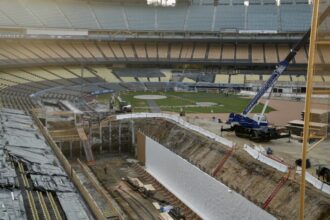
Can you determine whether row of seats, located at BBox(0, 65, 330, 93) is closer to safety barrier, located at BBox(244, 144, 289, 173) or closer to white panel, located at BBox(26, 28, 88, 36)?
white panel, located at BBox(26, 28, 88, 36)

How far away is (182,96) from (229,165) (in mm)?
34296

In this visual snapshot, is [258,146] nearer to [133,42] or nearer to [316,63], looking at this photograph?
[316,63]

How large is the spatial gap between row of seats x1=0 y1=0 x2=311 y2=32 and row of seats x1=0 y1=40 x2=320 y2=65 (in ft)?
11.2

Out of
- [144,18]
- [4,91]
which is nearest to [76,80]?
[4,91]

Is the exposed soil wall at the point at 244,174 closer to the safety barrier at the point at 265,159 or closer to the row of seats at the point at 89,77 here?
the safety barrier at the point at 265,159

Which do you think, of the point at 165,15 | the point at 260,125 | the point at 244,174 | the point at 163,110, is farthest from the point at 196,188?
the point at 165,15

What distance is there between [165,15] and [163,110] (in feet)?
133

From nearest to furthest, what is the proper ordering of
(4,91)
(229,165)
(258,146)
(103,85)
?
(229,165), (258,146), (4,91), (103,85)

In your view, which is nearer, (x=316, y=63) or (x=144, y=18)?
(x=316, y=63)

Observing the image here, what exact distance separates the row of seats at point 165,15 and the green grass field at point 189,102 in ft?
69.6

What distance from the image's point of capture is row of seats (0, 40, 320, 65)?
7162cm

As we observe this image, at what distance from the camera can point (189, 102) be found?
55188 mm

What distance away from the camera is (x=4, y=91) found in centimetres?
5053

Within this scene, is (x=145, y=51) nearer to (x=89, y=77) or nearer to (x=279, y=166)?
(x=89, y=77)
